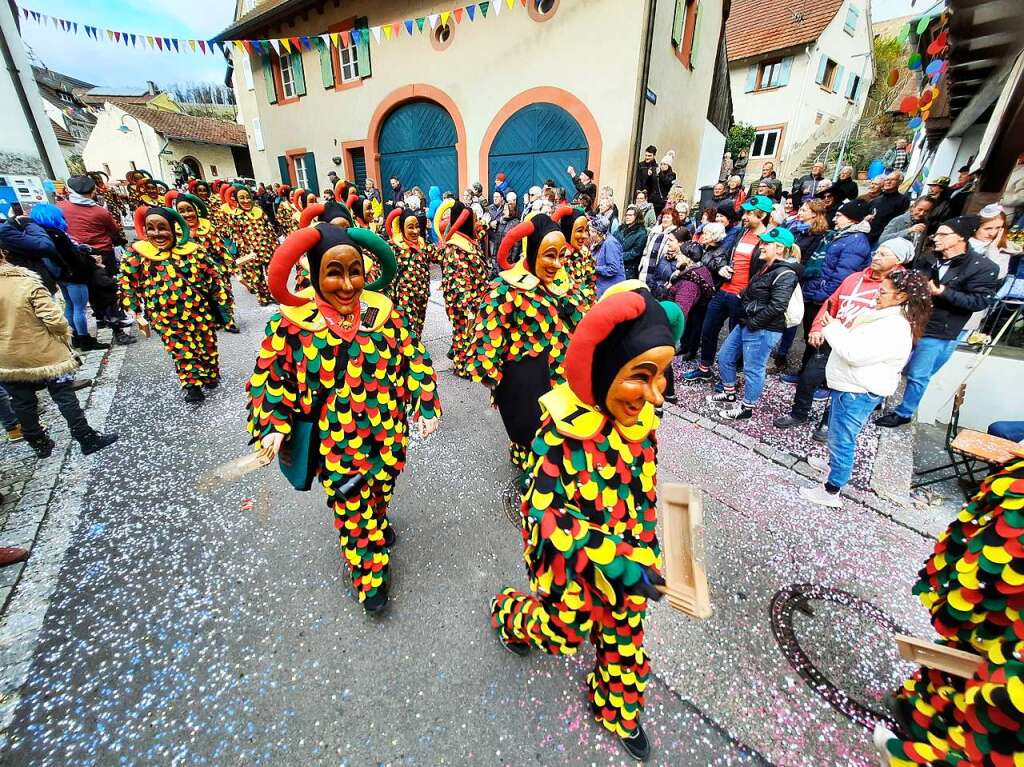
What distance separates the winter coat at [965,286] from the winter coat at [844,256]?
31.5 inches

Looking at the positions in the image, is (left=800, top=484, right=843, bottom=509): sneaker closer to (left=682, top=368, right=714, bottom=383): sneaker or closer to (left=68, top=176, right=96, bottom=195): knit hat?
(left=682, top=368, right=714, bottom=383): sneaker

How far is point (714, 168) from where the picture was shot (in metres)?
15.4

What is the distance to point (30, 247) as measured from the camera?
500 cm

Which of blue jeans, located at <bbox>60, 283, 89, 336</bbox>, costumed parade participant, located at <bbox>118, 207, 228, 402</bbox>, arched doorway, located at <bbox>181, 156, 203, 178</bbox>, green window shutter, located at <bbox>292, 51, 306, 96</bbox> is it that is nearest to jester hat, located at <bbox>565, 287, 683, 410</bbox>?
costumed parade participant, located at <bbox>118, 207, 228, 402</bbox>

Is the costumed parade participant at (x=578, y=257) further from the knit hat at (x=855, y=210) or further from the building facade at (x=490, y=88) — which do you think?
the building facade at (x=490, y=88)

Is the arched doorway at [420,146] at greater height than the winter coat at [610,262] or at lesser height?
greater

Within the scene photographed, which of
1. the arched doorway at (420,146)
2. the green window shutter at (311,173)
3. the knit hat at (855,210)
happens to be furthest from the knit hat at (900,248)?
the green window shutter at (311,173)

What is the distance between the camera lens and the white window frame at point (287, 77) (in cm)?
1489

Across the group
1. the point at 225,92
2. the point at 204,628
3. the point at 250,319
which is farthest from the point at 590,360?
the point at 225,92

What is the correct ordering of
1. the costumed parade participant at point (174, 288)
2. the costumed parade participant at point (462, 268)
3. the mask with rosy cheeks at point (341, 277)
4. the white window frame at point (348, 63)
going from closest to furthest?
the mask with rosy cheeks at point (341, 277) → the costumed parade participant at point (174, 288) → the costumed parade participant at point (462, 268) → the white window frame at point (348, 63)

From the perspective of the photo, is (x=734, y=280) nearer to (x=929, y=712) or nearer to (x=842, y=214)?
(x=842, y=214)

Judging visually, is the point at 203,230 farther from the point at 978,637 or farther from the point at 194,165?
the point at 194,165

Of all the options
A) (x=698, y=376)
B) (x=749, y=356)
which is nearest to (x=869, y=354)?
(x=749, y=356)

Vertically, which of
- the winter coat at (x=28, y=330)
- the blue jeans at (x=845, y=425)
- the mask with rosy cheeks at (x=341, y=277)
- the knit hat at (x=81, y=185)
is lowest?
the blue jeans at (x=845, y=425)
